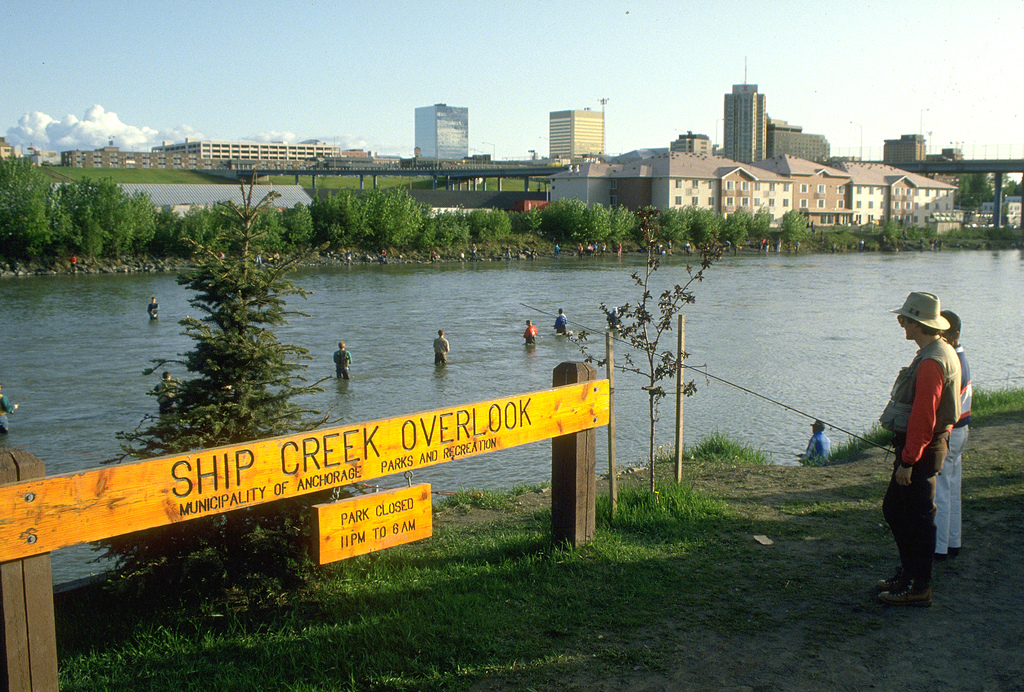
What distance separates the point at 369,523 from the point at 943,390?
3360mm

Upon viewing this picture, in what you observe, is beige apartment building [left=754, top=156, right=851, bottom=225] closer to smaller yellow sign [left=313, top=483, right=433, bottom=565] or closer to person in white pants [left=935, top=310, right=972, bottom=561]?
person in white pants [left=935, top=310, right=972, bottom=561]

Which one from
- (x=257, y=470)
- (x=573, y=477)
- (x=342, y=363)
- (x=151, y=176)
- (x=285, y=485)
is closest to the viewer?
(x=257, y=470)

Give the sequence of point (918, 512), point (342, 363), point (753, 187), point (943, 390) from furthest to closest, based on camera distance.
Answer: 1. point (753, 187)
2. point (342, 363)
3. point (918, 512)
4. point (943, 390)

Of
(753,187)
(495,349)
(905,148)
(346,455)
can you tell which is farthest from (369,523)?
(905,148)

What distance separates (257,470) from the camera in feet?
14.3

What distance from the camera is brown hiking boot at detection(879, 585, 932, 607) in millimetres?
5039

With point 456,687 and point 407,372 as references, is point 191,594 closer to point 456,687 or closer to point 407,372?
point 456,687

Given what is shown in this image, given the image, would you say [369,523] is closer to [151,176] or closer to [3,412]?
[3,412]

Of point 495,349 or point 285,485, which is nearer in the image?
point 285,485

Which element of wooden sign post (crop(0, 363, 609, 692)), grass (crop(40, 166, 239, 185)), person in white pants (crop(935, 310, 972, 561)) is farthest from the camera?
grass (crop(40, 166, 239, 185))

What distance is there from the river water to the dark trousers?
479cm

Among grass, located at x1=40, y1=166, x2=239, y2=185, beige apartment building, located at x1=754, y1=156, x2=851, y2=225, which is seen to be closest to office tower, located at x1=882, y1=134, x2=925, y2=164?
beige apartment building, located at x1=754, y1=156, x2=851, y2=225

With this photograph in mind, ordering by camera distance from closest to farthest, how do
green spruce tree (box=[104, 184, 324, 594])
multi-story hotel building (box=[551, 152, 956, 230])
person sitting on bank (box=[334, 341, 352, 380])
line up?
green spruce tree (box=[104, 184, 324, 594]), person sitting on bank (box=[334, 341, 352, 380]), multi-story hotel building (box=[551, 152, 956, 230])

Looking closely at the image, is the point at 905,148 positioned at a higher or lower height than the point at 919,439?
higher
